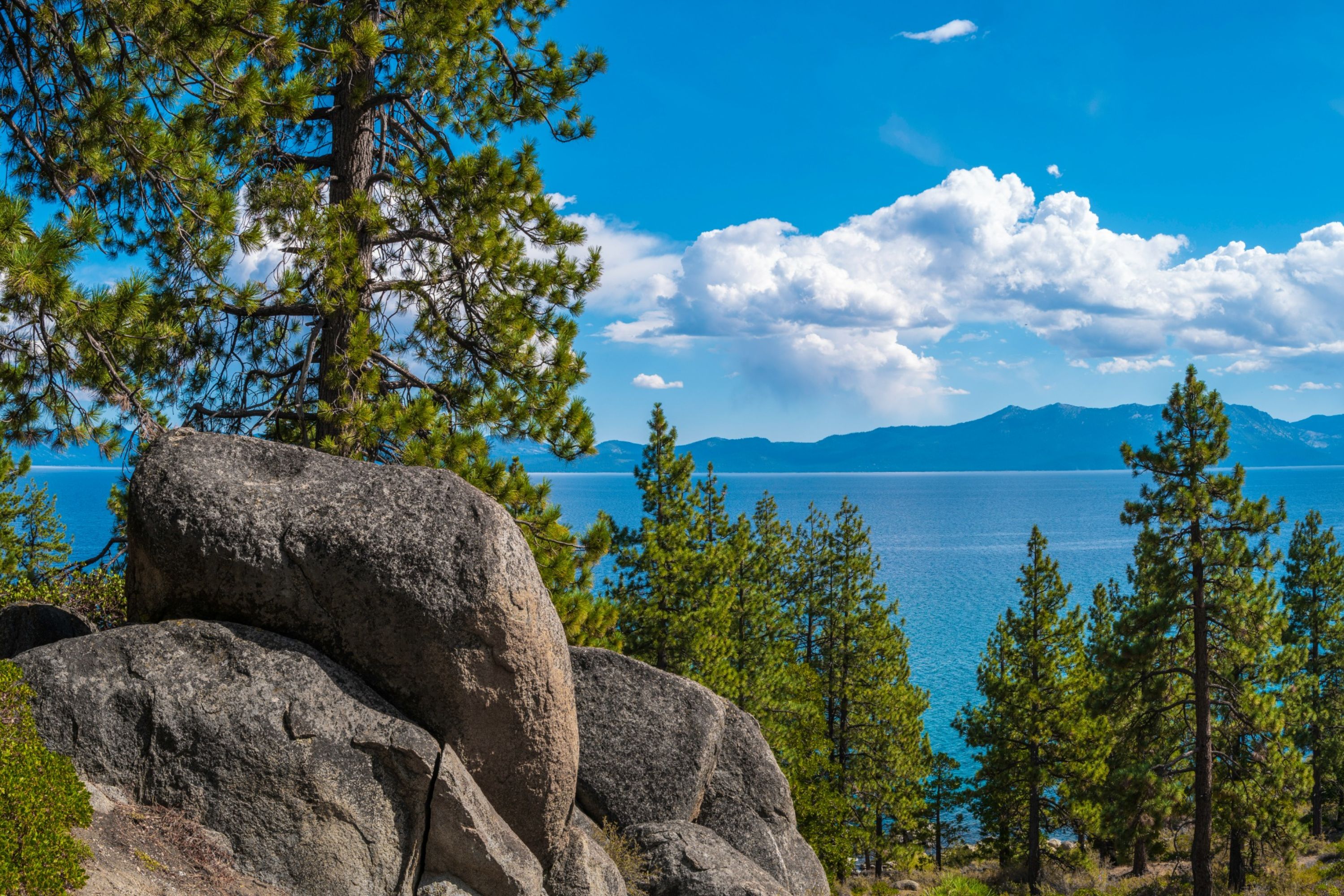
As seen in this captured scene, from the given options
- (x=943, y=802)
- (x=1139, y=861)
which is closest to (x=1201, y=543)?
(x=1139, y=861)

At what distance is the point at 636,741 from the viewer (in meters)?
12.7

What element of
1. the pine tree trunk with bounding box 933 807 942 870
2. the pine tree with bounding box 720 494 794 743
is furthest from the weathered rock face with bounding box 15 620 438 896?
the pine tree trunk with bounding box 933 807 942 870

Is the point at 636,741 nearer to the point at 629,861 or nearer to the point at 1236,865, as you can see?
the point at 629,861

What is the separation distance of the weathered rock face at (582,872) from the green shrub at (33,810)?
5.01 meters

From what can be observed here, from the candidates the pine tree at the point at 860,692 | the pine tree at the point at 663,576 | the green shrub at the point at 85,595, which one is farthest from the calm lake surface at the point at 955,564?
the green shrub at the point at 85,595

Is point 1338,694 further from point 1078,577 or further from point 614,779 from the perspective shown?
point 1078,577

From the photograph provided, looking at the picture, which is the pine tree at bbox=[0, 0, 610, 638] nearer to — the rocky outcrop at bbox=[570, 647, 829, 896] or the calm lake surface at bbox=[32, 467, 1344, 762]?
the rocky outcrop at bbox=[570, 647, 829, 896]

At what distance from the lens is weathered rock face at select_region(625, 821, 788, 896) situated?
11719mm

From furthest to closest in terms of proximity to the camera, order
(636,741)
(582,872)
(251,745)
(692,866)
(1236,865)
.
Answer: (1236,865), (636,741), (692,866), (582,872), (251,745)

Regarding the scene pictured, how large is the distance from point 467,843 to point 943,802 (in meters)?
39.6

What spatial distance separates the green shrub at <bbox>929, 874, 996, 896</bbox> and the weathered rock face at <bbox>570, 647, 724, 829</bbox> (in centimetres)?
1400

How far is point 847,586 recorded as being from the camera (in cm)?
3722

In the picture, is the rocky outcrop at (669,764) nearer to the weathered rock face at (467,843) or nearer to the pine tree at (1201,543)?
the weathered rock face at (467,843)

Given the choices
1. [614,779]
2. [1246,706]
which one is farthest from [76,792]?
[1246,706]
